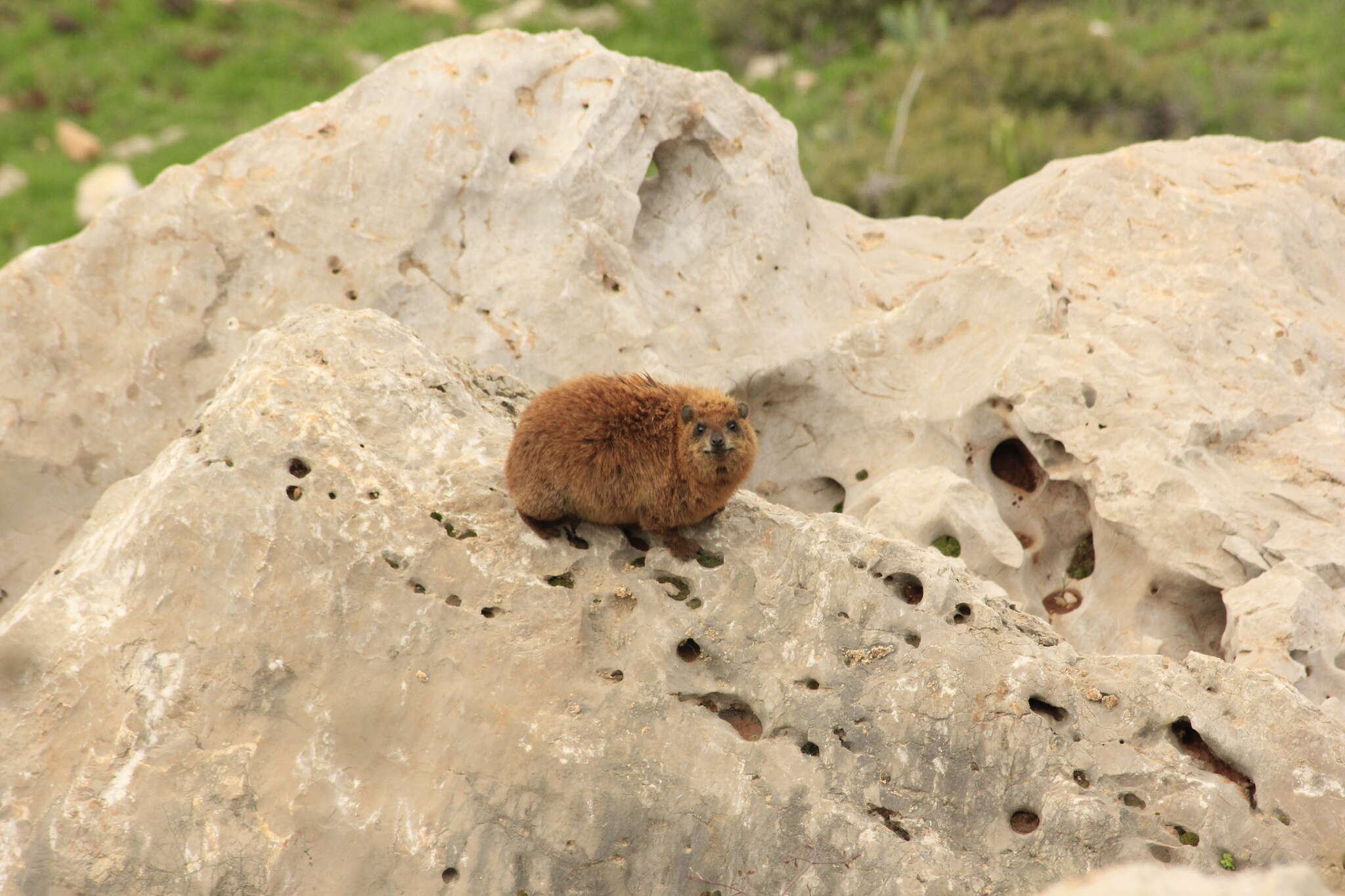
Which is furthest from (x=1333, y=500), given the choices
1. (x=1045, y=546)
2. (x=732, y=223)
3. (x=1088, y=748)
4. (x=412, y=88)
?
(x=412, y=88)

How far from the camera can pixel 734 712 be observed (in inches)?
220

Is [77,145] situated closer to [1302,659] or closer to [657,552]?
[657,552]

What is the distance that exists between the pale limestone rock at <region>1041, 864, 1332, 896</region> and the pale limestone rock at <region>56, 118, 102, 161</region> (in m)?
19.6

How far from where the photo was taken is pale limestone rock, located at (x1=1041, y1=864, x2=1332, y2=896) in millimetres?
3357

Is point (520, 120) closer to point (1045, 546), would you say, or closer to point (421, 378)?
point (421, 378)

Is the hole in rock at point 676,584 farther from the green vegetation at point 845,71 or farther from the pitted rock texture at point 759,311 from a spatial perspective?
the green vegetation at point 845,71

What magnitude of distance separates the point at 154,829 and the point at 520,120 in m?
5.52

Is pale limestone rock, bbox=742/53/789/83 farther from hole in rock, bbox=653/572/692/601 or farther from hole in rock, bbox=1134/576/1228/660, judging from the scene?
hole in rock, bbox=653/572/692/601

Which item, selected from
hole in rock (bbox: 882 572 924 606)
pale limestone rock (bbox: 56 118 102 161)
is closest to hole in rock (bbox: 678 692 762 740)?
hole in rock (bbox: 882 572 924 606)

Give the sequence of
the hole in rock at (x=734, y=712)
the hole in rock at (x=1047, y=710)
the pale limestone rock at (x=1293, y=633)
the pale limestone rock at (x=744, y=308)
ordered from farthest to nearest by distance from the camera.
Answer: the pale limestone rock at (x=744, y=308) < the pale limestone rock at (x=1293, y=633) < the hole in rock at (x=734, y=712) < the hole in rock at (x=1047, y=710)

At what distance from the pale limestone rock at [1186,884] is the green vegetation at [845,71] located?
45.7ft

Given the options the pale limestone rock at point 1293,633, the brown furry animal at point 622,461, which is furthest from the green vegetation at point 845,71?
the brown furry animal at point 622,461

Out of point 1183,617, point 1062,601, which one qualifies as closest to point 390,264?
point 1062,601

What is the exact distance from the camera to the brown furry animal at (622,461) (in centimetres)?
581
